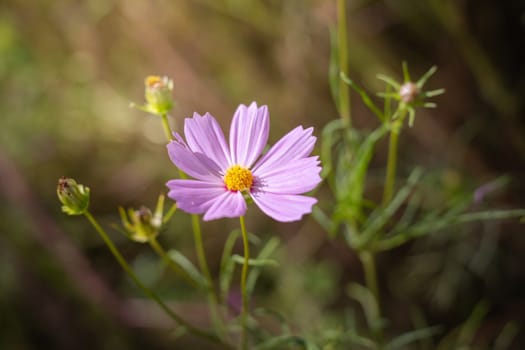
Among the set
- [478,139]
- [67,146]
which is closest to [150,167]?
[67,146]

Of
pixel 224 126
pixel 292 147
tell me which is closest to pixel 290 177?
pixel 292 147

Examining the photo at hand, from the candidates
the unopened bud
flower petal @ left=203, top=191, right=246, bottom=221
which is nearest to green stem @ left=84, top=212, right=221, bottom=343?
flower petal @ left=203, top=191, right=246, bottom=221

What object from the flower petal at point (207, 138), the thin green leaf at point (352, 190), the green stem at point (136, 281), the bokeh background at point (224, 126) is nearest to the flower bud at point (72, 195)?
the green stem at point (136, 281)

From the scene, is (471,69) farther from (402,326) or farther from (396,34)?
(402,326)

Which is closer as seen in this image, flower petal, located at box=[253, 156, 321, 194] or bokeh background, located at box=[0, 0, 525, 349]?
flower petal, located at box=[253, 156, 321, 194]

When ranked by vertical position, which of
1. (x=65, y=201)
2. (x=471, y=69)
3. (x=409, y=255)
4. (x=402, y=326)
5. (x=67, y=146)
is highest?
(x=67, y=146)

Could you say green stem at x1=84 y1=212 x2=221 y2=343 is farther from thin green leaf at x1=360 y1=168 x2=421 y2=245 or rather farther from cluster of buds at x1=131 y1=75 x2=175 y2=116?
thin green leaf at x1=360 y1=168 x2=421 y2=245
